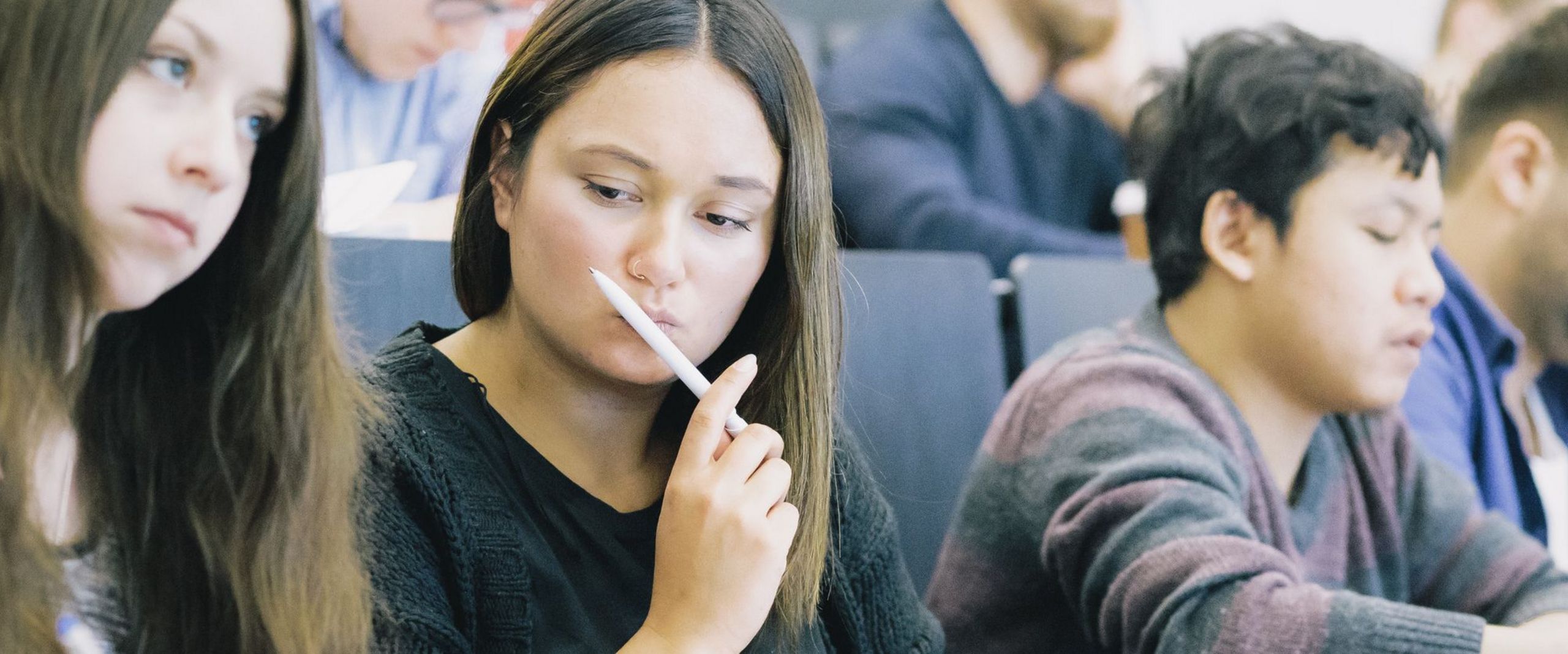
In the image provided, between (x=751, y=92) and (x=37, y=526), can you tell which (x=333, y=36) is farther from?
(x=37, y=526)

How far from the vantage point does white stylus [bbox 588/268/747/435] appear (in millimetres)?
717

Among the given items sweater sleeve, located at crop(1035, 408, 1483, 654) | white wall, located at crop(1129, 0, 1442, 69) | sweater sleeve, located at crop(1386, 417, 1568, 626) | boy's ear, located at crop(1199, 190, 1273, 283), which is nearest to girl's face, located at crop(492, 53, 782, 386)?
sweater sleeve, located at crop(1035, 408, 1483, 654)

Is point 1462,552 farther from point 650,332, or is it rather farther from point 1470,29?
point 1470,29

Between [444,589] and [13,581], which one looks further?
[444,589]

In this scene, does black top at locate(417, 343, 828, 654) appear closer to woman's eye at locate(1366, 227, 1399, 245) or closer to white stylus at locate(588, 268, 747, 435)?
white stylus at locate(588, 268, 747, 435)

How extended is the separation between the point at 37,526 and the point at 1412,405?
118cm

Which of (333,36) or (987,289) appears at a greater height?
(333,36)

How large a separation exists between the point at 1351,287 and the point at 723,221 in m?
0.56

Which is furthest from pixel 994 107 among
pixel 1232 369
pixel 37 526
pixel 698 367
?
pixel 37 526

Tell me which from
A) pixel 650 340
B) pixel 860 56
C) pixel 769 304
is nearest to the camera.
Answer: pixel 650 340

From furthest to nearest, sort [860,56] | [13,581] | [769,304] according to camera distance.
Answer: [860,56]
[769,304]
[13,581]

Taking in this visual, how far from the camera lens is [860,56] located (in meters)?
1.93

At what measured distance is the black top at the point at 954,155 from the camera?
5.86 feet

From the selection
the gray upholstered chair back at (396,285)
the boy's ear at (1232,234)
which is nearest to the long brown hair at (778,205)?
the gray upholstered chair back at (396,285)
